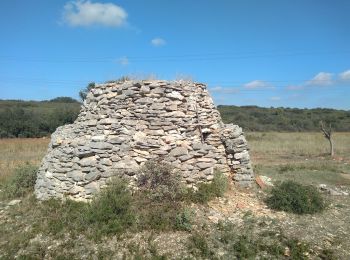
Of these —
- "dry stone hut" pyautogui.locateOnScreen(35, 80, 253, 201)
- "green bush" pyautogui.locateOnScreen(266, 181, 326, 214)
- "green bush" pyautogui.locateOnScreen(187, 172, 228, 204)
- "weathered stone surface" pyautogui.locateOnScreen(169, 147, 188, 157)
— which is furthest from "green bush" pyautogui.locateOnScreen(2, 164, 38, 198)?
"green bush" pyautogui.locateOnScreen(266, 181, 326, 214)

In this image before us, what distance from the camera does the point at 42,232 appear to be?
7.56m

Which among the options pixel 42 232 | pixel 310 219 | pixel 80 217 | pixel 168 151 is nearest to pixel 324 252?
pixel 310 219

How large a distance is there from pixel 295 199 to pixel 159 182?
326 cm

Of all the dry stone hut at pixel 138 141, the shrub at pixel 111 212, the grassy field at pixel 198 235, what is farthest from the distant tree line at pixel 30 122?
the shrub at pixel 111 212

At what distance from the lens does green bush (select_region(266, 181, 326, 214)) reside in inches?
346

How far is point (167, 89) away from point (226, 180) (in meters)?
2.74

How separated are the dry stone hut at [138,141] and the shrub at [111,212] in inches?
23.6

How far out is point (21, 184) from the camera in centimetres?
1021

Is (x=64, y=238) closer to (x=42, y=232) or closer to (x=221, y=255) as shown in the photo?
(x=42, y=232)

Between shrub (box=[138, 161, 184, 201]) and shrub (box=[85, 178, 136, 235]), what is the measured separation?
0.53 m

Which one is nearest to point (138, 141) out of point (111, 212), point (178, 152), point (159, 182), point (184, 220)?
point (178, 152)

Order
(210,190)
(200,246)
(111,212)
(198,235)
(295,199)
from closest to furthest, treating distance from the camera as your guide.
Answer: (200,246)
(198,235)
(111,212)
(295,199)
(210,190)

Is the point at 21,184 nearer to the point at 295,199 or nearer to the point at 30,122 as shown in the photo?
the point at 295,199

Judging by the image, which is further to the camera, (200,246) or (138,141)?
(138,141)
